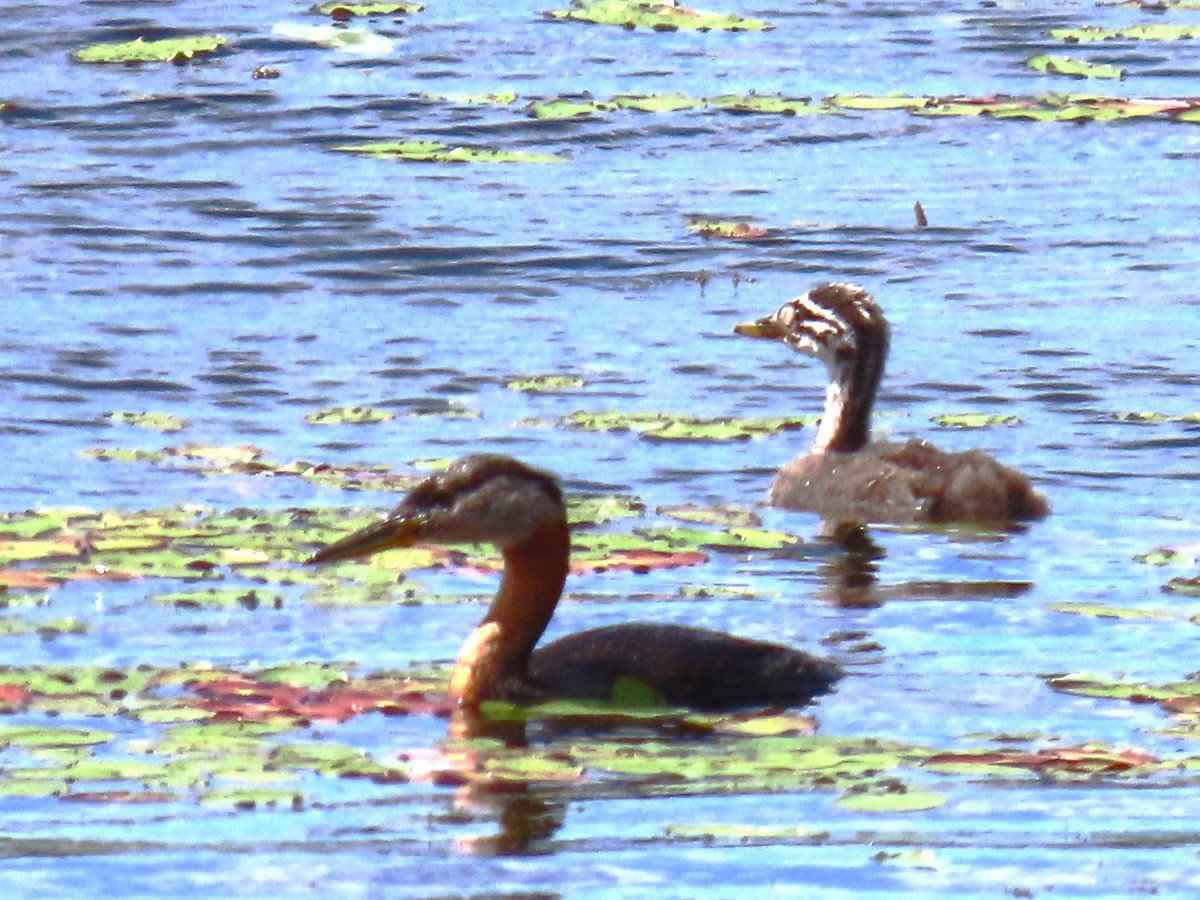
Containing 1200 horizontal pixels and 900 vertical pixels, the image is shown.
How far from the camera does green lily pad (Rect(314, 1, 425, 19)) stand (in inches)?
1185

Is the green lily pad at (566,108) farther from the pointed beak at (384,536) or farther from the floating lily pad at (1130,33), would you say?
the pointed beak at (384,536)

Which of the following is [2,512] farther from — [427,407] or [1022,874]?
[1022,874]

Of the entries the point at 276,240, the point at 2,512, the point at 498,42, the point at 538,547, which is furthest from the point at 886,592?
the point at 498,42

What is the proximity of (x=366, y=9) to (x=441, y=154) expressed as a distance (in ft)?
21.6

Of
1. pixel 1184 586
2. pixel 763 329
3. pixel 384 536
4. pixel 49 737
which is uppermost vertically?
pixel 384 536

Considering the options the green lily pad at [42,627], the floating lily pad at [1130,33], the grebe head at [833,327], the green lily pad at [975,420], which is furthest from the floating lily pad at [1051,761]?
the floating lily pad at [1130,33]

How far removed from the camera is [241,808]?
8484 mm

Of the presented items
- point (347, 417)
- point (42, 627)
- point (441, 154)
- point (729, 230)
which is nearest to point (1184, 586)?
point (42, 627)

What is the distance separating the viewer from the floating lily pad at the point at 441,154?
23.9 meters

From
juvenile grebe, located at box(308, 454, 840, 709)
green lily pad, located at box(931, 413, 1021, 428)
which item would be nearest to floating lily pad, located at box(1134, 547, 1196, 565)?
juvenile grebe, located at box(308, 454, 840, 709)

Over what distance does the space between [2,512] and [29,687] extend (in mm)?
3300

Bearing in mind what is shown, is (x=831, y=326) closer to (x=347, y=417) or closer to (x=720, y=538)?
(x=347, y=417)

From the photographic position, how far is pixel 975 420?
637 inches

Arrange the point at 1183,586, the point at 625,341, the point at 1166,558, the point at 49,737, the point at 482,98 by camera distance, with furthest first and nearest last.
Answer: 1. the point at 482,98
2. the point at 625,341
3. the point at 1166,558
4. the point at 1183,586
5. the point at 49,737
